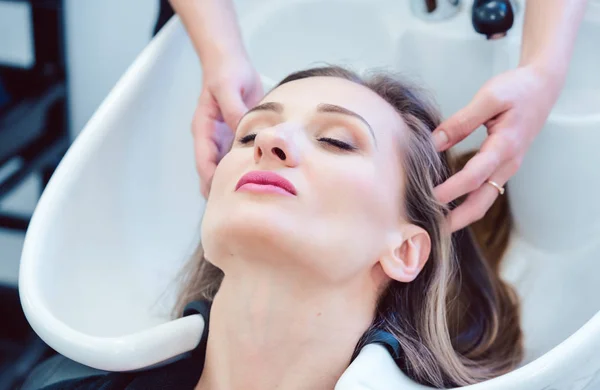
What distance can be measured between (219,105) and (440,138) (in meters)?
0.34

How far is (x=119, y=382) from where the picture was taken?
0.98 meters

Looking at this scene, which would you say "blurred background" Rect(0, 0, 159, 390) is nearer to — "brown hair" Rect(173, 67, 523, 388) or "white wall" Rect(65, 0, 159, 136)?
"white wall" Rect(65, 0, 159, 136)

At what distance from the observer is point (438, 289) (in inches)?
39.8

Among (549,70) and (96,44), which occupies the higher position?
(549,70)

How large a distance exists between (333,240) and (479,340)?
0.49 meters

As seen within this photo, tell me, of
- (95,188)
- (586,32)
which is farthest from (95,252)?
(586,32)

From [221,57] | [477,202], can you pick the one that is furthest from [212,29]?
[477,202]

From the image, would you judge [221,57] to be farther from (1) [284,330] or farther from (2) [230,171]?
(1) [284,330]

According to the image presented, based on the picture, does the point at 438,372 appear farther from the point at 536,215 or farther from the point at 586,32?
the point at 586,32

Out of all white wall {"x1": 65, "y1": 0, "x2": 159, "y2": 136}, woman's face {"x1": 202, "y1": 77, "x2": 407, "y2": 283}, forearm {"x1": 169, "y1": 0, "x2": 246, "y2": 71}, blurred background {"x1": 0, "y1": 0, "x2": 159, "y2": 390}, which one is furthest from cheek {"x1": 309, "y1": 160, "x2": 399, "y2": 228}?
white wall {"x1": 65, "y1": 0, "x2": 159, "y2": 136}

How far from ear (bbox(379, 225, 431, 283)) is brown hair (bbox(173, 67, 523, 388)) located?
22 mm

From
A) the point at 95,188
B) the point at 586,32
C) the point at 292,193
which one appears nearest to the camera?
the point at 292,193

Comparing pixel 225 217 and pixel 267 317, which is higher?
pixel 225 217

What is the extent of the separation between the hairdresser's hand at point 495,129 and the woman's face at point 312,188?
Result: 0.30ft
